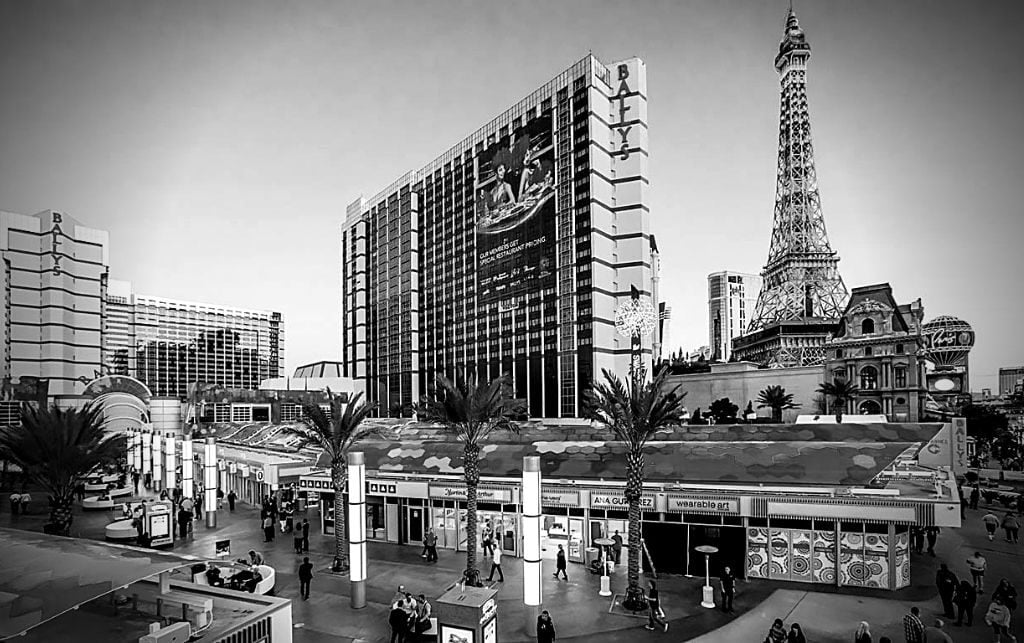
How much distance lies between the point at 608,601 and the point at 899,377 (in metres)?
65.7

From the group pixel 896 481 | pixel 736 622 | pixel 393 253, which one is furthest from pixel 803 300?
pixel 736 622

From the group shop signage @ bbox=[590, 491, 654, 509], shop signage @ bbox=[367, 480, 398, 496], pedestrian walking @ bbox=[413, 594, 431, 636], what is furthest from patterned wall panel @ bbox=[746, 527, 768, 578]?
shop signage @ bbox=[367, 480, 398, 496]

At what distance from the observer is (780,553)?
20750 mm

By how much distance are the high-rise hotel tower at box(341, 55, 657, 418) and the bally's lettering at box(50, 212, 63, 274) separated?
49.1m

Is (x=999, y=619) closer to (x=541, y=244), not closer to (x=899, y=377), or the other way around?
(x=899, y=377)

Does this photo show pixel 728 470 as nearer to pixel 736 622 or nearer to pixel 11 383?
pixel 736 622

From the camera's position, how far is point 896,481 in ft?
70.2

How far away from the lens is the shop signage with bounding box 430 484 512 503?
24219 mm

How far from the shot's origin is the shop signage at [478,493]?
2422 cm

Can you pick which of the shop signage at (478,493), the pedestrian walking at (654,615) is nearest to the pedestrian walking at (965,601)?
the pedestrian walking at (654,615)

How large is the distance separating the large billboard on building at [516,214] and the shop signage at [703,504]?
61787 mm

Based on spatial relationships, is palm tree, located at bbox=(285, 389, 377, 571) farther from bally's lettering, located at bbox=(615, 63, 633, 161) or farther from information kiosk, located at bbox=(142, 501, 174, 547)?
bally's lettering, located at bbox=(615, 63, 633, 161)

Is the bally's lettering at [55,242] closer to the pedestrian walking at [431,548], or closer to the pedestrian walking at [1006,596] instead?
the pedestrian walking at [431,548]

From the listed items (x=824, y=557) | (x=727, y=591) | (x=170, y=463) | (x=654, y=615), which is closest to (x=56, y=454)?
(x=170, y=463)
